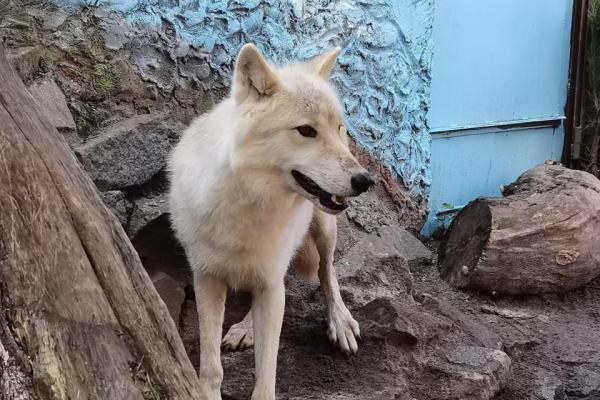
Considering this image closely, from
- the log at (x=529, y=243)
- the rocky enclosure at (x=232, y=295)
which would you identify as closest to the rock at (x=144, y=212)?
the rocky enclosure at (x=232, y=295)

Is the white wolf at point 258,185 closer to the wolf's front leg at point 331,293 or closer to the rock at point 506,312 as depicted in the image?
the wolf's front leg at point 331,293

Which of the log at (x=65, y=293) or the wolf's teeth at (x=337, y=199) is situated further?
the wolf's teeth at (x=337, y=199)

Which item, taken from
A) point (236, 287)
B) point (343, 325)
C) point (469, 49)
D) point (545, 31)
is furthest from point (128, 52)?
point (545, 31)

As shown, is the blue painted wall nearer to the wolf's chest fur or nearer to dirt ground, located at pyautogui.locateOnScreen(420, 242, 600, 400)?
dirt ground, located at pyautogui.locateOnScreen(420, 242, 600, 400)

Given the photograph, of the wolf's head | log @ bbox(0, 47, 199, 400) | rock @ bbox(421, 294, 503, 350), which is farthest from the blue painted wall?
log @ bbox(0, 47, 199, 400)

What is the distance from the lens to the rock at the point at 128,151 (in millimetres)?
4059

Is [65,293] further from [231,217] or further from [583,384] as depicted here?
[583,384]

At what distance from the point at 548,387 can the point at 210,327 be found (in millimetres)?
1936

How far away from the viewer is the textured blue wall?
471 centimetres

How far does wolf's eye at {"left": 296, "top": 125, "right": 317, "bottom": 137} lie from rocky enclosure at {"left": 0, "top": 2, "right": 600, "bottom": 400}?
4.36 ft

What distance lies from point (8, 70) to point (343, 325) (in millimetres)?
2157

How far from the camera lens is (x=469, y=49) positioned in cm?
638

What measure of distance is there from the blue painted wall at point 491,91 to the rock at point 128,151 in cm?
264

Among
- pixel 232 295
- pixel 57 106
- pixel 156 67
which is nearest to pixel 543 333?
pixel 232 295
